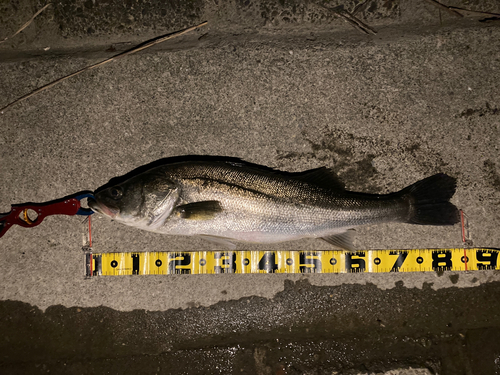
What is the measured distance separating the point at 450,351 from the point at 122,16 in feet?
15.3

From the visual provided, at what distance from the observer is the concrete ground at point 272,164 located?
2979 mm

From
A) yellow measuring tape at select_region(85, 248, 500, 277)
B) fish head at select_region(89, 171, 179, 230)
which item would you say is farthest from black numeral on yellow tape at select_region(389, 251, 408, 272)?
fish head at select_region(89, 171, 179, 230)

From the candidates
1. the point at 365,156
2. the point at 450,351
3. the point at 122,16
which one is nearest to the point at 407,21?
the point at 365,156

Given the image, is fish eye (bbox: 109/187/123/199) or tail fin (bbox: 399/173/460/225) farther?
tail fin (bbox: 399/173/460/225)

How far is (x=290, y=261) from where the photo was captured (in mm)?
2953

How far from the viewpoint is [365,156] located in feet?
9.82

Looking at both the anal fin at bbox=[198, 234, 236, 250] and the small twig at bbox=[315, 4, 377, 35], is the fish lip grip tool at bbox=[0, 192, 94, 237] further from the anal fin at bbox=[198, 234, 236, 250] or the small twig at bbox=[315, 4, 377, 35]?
the small twig at bbox=[315, 4, 377, 35]

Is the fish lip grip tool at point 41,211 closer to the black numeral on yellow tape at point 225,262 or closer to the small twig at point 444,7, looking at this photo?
the black numeral on yellow tape at point 225,262

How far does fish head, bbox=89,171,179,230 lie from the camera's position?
8.16 ft

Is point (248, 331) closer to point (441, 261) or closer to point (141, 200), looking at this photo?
point (141, 200)

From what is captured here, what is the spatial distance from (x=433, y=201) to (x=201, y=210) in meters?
2.07

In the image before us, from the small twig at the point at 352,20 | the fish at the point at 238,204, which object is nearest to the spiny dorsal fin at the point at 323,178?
the fish at the point at 238,204

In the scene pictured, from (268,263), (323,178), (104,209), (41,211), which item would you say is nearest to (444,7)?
(323,178)

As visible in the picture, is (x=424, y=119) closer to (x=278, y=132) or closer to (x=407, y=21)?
(x=407, y=21)
